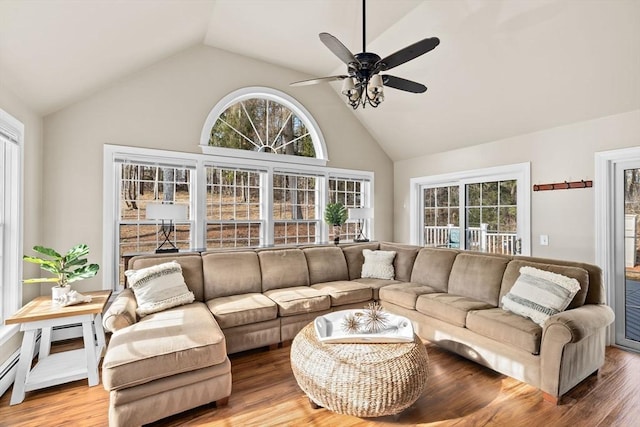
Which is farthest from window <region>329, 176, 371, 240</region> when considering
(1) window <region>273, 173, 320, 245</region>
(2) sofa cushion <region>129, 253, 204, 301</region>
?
(2) sofa cushion <region>129, 253, 204, 301</region>

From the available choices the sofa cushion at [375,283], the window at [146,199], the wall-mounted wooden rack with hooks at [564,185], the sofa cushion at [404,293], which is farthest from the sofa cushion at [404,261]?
the window at [146,199]

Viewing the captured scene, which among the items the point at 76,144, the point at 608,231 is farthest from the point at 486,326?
the point at 76,144

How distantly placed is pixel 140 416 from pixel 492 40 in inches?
175

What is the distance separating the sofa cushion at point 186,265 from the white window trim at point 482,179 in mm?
3736

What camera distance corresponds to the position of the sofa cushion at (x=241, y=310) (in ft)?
9.50

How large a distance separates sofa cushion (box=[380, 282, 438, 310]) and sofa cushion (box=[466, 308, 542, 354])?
691mm

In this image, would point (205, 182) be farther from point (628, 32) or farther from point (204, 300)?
point (628, 32)

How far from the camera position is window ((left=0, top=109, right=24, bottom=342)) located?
2.62m

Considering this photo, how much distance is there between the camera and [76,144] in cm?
338

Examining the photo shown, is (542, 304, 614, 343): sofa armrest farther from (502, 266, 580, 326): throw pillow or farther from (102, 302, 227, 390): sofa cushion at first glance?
(102, 302, 227, 390): sofa cushion

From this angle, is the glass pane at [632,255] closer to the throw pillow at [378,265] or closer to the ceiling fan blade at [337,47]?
the throw pillow at [378,265]

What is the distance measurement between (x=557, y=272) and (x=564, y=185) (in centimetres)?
139

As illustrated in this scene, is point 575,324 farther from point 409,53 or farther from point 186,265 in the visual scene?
point 186,265

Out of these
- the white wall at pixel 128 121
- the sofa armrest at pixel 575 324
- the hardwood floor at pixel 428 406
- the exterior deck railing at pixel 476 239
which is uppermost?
the white wall at pixel 128 121
